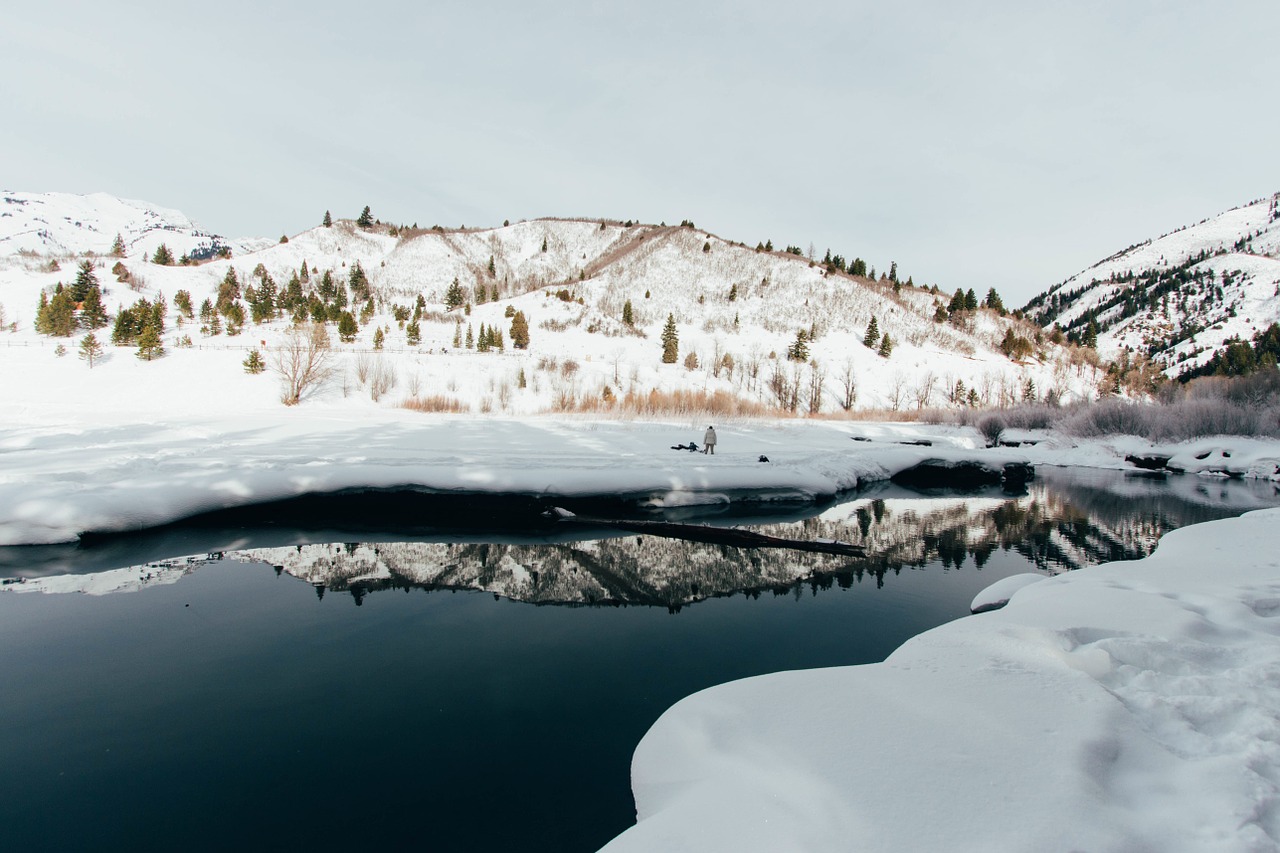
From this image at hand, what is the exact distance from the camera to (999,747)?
2721 millimetres

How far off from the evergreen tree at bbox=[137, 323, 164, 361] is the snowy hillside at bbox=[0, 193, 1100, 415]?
847 millimetres

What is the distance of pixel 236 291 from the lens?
67812mm

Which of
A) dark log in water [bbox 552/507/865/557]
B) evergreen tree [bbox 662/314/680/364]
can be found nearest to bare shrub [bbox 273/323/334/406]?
evergreen tree [bbox 662/314/680/364]

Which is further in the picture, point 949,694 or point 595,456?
point 595,456

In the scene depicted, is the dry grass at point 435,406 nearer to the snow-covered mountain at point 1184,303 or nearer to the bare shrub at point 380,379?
the bare shrub at point 380,379

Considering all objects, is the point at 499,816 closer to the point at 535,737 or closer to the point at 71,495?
the point at 535,737

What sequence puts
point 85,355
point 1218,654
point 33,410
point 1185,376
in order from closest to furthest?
point 1218,654
point 33,410
point 85,355
point 1185,376

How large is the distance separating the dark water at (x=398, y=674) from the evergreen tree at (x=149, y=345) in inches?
1840

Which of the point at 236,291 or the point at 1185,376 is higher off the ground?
the point at 236,291

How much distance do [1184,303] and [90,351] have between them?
619 ft

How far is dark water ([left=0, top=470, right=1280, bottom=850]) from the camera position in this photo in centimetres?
327

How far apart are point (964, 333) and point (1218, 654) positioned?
256ft

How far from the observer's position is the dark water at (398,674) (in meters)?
3.27

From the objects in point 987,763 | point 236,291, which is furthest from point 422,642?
point 236,291
